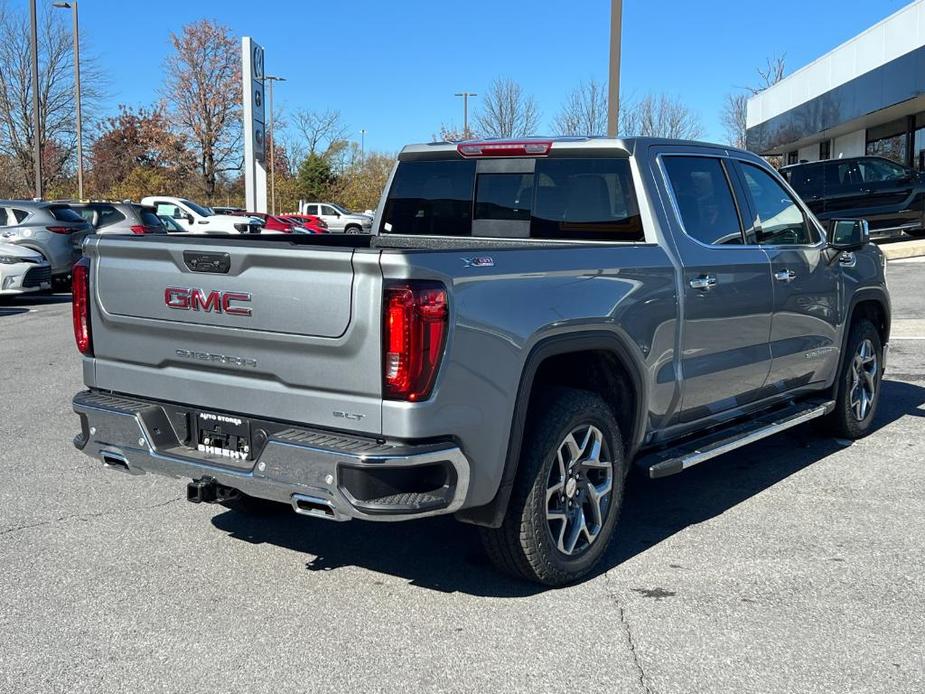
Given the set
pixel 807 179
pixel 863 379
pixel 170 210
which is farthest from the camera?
pixel 170 210

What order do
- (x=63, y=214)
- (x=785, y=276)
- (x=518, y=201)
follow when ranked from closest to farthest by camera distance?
1. (x=518, y=201)
2. (x=785, y=276)
3. (x=63, y=214)

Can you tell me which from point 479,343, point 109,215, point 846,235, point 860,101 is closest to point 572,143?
point 479,343

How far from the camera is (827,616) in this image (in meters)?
4.11

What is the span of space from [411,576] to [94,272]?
194 centimetres

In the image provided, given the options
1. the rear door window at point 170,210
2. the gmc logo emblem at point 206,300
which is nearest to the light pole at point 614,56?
the gmc logo emblem at point 206,300

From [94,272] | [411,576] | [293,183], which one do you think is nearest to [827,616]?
[411,576]

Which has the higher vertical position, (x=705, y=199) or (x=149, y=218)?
(x=149, y=218)

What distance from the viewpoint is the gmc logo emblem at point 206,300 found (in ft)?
12.9

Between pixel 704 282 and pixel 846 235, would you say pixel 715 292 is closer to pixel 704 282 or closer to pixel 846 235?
pixel 704 282

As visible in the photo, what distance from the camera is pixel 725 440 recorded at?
5.33m

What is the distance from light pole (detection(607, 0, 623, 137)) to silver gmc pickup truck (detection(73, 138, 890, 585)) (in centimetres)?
998

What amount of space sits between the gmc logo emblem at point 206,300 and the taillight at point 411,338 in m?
0.64

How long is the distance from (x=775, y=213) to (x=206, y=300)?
360 cm

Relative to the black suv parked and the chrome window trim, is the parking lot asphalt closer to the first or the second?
the chrome window trim
